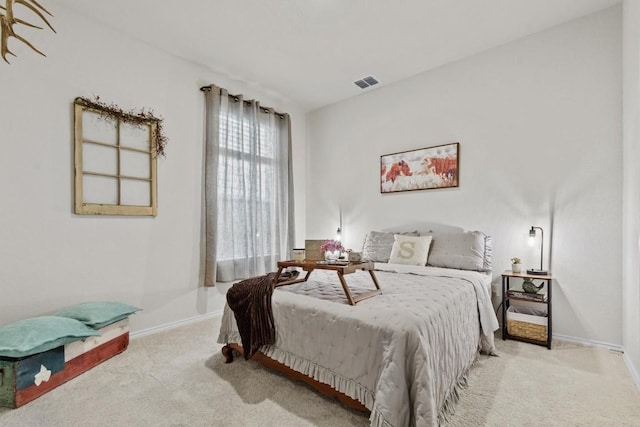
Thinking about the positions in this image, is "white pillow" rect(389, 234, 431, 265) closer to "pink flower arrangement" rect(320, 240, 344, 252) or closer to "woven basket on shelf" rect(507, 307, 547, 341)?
"woven basket on shelf" rect(507, 307, 547, 341)

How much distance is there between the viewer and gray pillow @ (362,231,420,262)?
362 centimetres

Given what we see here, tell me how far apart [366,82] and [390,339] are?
3.44 meters

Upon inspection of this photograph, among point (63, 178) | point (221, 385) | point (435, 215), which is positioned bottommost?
point (221, 385)

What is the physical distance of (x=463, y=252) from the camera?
122 inches

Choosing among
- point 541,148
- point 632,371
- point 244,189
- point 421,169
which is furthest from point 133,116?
point 632,371

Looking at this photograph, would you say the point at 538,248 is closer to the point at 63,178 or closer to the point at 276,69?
the point at 276,69

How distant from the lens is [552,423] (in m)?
1.73

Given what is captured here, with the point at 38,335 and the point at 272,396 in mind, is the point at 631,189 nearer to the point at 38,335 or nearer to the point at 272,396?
the point at 272,396

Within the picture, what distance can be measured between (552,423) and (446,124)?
291 cm

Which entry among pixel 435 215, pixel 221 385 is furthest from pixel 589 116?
pixel 221 385

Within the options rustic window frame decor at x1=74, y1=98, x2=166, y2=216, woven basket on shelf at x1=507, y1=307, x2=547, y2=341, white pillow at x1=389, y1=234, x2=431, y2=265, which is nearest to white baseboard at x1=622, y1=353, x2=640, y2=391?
woven basket on shelf at x1=507, y1=307, x2=547, y2=341

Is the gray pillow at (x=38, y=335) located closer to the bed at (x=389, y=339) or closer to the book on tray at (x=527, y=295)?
the bed at (x=389, y=339)

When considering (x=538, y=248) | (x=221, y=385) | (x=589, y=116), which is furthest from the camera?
(x=538, y=248)

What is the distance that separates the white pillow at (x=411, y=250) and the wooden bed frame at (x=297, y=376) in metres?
1.71
